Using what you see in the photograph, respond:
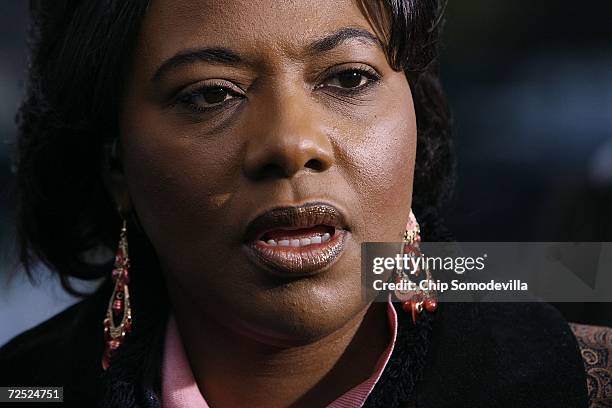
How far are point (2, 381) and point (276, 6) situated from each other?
138 centimetres

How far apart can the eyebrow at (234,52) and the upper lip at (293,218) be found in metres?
0.34

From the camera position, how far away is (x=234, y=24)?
1961 mm

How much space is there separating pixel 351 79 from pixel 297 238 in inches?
15.1

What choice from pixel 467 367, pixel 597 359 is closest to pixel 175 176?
pixel 467 367

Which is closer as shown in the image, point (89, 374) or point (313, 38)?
point (313, 38)

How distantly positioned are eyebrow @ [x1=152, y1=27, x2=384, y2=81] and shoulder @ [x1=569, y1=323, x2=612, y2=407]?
35.1 inches

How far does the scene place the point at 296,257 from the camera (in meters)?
1.91

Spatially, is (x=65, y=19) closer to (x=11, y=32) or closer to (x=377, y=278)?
(x=377, y=278)

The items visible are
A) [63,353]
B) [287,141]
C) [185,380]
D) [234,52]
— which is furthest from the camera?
[63,353]

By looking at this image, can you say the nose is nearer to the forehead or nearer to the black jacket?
the forehead

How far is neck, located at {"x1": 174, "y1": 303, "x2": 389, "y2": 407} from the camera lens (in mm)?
2111

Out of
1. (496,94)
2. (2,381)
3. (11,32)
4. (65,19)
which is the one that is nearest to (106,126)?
(65,19)

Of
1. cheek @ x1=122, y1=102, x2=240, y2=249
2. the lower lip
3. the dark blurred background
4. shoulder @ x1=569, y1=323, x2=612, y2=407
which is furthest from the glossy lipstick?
the dark blurred background

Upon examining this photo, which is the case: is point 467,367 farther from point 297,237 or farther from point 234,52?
point 234,52
